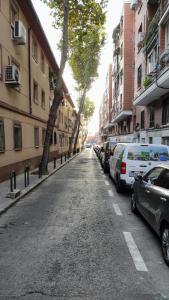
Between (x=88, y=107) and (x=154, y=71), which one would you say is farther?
(x=88, y=107)

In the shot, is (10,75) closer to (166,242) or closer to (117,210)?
(117,210)

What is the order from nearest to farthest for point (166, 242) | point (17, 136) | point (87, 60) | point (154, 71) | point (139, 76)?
1. point (166, 242)
2. point (17, 136)
3. point (154, 71)
4. point (139, 76)
5. point (87, 60)

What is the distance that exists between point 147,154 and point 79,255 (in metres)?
5.58

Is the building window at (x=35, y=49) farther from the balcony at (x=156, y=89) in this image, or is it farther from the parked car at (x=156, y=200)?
the parked car at (x=156, y=200)

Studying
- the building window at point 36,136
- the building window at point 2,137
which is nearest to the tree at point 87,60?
the building window at point 36,136

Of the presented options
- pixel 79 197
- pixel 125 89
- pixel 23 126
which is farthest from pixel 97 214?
pixel 125 89

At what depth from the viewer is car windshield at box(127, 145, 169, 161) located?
9.07 m

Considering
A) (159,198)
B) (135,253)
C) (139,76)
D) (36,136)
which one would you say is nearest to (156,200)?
(159,198)

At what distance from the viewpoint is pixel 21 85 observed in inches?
567

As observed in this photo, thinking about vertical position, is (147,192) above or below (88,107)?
below

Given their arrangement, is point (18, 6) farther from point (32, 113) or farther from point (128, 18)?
point (128, 18)

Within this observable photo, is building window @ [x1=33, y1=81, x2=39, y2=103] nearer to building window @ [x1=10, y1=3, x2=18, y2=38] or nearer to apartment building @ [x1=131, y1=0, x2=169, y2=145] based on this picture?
building window @ [x1=10, y1=3, x2=18, y2=38]

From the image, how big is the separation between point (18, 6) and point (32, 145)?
8.21 m

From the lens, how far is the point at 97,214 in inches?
271
